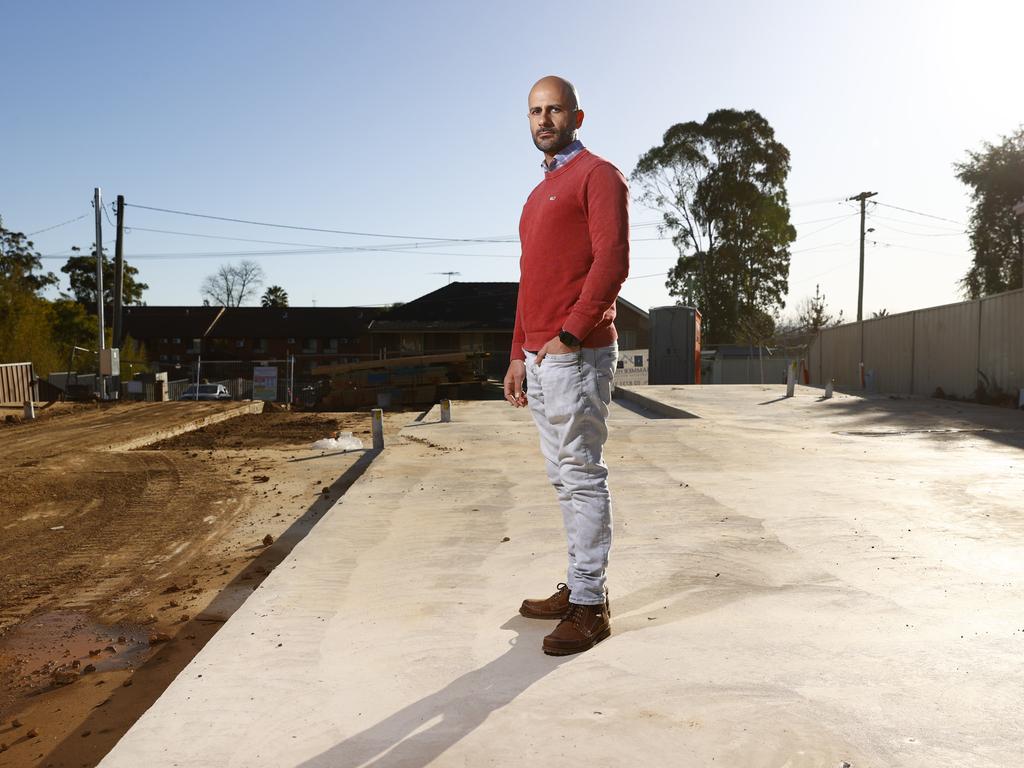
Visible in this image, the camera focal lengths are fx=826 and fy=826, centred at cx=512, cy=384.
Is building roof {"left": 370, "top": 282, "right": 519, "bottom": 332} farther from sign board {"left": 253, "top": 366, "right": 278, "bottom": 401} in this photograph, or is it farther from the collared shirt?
the collared shirt

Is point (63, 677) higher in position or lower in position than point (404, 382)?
lower

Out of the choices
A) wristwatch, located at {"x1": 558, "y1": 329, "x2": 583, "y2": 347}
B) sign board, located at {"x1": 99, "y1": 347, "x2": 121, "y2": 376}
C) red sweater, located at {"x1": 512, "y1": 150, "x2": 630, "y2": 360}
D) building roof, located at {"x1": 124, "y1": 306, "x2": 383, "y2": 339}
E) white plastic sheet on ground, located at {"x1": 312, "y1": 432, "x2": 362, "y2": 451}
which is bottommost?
white plastic sheet on ground, located at {"x1": 312, "y1": 432, "x2": 362, "y2": 451}

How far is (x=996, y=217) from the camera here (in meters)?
35.6

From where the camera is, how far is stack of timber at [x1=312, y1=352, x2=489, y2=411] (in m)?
25.1

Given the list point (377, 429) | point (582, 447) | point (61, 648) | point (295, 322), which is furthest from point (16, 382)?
point (295, 322)

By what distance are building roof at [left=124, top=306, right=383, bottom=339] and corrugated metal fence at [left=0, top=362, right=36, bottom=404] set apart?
34.0m

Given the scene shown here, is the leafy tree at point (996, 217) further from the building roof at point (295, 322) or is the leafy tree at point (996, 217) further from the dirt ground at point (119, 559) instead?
the building roof at point (295, 322)

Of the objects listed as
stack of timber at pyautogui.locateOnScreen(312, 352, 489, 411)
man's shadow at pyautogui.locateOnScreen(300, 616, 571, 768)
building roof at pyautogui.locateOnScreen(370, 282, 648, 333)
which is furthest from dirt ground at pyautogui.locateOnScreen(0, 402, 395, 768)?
building roof at pyautogui.locateOnScreen(370, 282, 648, 333)

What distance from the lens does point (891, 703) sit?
237cm

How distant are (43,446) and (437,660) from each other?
12.2 meters

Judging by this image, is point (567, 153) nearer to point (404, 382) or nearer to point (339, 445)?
point (339, 445)

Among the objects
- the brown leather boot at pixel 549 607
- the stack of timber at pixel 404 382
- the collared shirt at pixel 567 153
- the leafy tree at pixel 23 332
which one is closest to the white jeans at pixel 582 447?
the brown leather boot at pixel 549 607

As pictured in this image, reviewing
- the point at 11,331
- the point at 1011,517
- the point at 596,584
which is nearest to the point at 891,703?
the point at 596,584

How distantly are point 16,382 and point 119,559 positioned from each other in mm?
24599
